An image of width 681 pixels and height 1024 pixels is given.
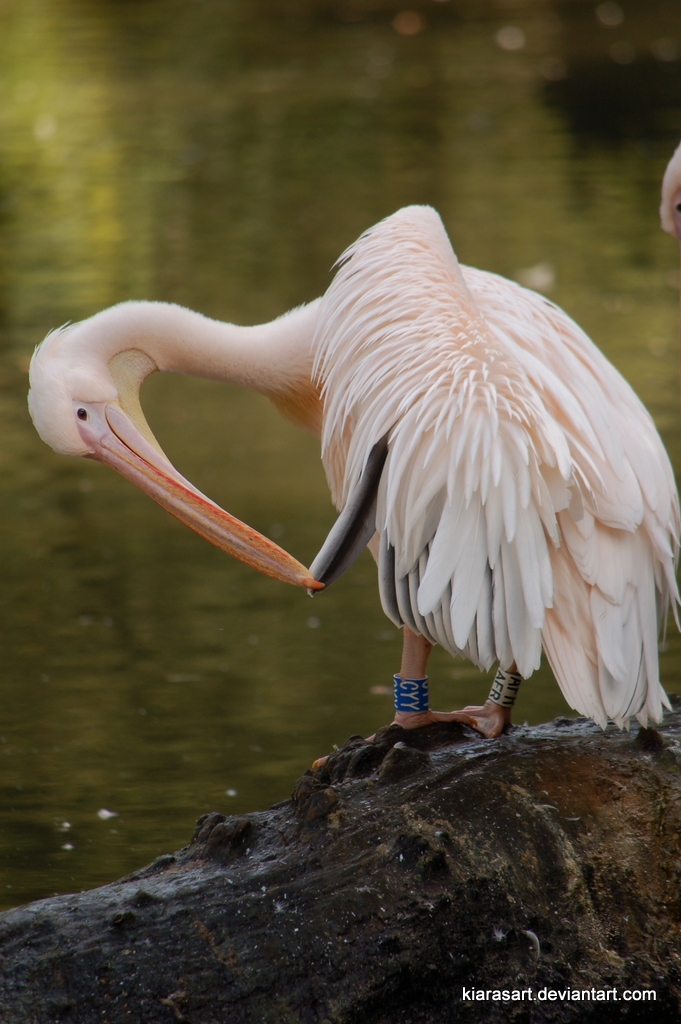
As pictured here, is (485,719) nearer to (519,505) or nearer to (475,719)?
(475,719)

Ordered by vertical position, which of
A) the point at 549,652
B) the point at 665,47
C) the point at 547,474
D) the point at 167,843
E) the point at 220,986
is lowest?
the point at 167,843

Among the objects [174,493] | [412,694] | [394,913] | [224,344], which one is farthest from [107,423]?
[394,913]

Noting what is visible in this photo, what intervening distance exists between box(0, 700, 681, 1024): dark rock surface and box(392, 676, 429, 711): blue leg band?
0.41m

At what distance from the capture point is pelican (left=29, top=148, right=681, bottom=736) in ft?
9.65

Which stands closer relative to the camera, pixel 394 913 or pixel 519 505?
pixel 394 913

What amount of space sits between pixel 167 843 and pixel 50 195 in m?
8.89

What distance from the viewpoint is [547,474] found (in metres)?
2.99

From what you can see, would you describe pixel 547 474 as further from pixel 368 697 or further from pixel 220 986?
pixel 368 697

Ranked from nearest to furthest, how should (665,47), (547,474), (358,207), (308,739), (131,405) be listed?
1. (547,474)
2. (131,405)
3. (308,739)
4. (358,207)
5. (665,47)

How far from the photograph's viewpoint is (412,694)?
3.46 meters

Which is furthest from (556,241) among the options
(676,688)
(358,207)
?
(676,688)

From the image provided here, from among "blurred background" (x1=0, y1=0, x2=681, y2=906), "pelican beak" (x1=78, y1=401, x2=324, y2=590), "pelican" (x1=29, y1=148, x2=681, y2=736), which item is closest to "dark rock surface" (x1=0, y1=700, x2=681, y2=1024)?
"pelican" (x1=29, y1=148, x2=681, y2=736)

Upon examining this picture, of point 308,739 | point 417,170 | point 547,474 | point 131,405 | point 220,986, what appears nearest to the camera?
point 220,986

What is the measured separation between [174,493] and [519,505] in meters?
0.94
